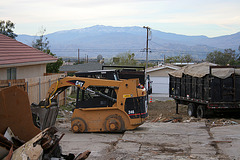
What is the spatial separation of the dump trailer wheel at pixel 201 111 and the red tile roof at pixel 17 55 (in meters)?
9.51

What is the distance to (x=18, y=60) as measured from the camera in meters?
17.1

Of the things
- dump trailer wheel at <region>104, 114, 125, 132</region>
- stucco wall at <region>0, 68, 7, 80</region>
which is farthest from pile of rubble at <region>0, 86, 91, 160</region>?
stucco wall at <region>0, 68, 7, 80</region>

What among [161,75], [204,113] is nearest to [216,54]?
[161,75]

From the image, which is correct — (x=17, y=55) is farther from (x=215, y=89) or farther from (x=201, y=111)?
(x=215, y=89)

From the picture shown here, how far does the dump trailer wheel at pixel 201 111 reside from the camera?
18391 mm

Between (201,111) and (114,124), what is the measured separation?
26.2 feet

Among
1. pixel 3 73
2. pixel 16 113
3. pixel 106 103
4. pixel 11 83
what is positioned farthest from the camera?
pixel 3 73

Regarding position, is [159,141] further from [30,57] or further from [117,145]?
[30,57]

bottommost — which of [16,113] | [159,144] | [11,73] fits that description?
[159,144]

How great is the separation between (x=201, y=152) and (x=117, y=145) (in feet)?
8.30

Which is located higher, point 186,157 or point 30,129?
point 30,129

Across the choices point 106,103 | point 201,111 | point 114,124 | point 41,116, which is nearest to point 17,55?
point 41,116

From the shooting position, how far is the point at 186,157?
8.86m

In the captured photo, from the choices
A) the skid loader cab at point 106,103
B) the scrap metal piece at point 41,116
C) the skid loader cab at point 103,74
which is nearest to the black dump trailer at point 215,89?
the skid loader cab at point 106,103
